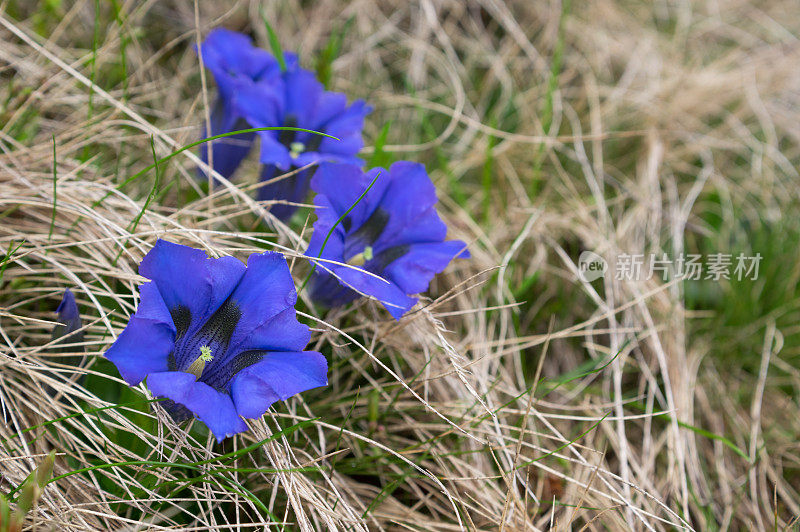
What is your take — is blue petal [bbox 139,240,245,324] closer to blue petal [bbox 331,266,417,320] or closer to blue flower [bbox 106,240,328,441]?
blue flower [bbox 106,240,328,441]

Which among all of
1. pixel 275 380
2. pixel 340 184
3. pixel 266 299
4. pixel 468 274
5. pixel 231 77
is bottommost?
pixel 468 274

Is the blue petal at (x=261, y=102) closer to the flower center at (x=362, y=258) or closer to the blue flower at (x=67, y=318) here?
the flower center at (x=362, y=258)

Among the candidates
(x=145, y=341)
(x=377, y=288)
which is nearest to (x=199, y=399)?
(x=145, y=341)

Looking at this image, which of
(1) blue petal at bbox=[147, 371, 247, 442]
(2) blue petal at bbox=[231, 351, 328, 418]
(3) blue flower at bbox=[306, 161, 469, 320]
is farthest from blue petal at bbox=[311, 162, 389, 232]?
(1) blue petal at bbox=[147, 371, 247, 442]

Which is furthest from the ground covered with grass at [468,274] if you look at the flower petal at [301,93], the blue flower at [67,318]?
the flower petal at [301,93]

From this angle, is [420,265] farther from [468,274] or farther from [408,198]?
[468,274]

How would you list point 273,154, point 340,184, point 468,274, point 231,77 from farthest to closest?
point 468,274 → point 231,77 → point 273,154 → point 340,184
